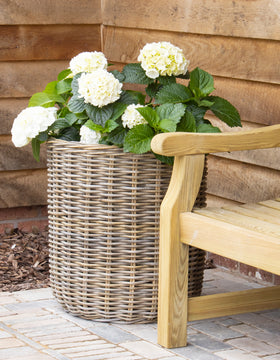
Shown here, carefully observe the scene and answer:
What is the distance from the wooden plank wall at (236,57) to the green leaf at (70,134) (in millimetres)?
772

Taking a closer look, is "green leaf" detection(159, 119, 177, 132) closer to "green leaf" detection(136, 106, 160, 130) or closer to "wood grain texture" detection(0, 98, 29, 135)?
"green leaf" detection(136, 106, 160, 130)

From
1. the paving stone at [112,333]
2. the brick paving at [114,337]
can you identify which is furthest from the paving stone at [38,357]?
the paving stone at [112,333]

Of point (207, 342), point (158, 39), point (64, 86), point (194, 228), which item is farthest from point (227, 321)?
point (158, 39)

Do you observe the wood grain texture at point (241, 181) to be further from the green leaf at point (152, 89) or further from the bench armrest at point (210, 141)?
the green leaf at point (152, 89)

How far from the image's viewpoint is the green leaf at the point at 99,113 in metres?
2.63

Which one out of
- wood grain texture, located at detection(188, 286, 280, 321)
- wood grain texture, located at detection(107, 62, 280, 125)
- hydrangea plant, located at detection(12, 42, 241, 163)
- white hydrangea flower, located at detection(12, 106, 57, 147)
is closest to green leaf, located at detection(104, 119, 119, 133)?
hydrangea plant, located at detection(12, 42, 241, 163)

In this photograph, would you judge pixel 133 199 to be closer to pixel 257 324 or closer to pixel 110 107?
pixel 110 107

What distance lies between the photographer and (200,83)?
8.82 feet

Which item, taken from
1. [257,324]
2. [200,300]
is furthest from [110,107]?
[257,324]

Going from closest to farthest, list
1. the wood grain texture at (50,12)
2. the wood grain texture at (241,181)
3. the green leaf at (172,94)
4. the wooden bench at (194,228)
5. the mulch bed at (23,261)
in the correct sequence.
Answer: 1. the wooden bench at (194,228)
2. the green leaf at (172,94)
3. the wood grain texture at (241,181)
4. the mulch bed at (23,261)
5. the wood grain texture at (50,12)

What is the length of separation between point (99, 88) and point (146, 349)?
0.88 m

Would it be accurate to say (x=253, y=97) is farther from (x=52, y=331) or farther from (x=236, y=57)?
(x=52, y=331)

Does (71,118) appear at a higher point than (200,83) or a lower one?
lower

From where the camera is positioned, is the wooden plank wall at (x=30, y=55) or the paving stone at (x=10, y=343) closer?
the paving stone at (x=10, y=343)
